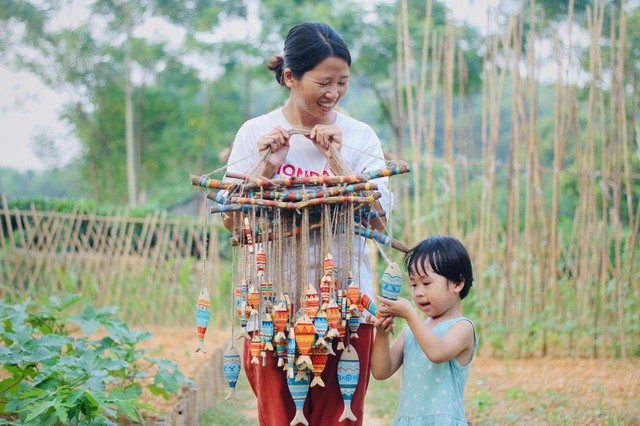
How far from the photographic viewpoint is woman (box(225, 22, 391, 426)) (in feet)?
8.90

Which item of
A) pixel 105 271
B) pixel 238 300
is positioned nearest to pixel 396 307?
pixel 238 300

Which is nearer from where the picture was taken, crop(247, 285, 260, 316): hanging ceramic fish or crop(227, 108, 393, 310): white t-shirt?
crop(247, 285, 260, 316): hanging ceramic fish

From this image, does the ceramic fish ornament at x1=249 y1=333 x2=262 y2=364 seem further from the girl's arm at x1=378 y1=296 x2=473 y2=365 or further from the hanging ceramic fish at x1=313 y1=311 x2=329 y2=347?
the girl's arm at x1=378 y1=296 x2=473 y2=365

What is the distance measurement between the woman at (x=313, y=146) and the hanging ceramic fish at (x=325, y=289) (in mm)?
174

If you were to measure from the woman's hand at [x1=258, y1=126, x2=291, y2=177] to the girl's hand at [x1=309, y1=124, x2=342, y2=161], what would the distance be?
10cm

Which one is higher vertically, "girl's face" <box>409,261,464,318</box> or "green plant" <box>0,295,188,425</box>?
"girl's face" <box>409,261,464,318</box>

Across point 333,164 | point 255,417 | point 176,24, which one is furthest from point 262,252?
point 176,24

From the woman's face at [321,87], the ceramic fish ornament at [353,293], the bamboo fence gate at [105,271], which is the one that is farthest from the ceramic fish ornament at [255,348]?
the bamboo fence gate at [105,271]

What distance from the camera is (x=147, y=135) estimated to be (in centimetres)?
2522

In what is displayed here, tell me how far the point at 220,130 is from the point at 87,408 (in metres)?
20.6

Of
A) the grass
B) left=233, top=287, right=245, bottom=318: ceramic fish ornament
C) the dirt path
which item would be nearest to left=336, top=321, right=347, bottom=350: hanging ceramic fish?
left=233, top=287, right=245, bottom=318: ceramic fish ornament

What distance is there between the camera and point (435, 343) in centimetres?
266

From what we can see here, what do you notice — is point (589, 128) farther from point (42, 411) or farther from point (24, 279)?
point (24, 279)

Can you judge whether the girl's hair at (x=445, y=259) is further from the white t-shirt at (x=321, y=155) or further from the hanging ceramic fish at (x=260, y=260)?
the hanging ceramic fish at (x=260, y=260)
